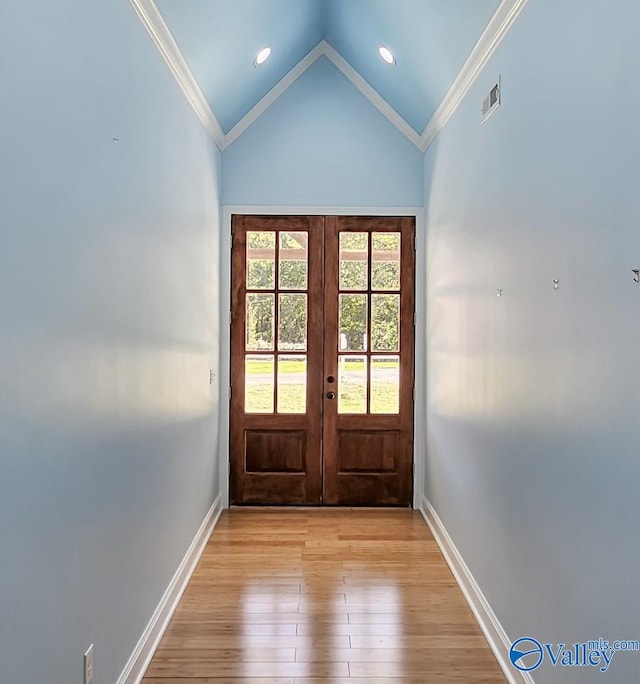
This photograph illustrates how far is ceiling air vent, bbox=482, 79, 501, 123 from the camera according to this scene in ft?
9.08

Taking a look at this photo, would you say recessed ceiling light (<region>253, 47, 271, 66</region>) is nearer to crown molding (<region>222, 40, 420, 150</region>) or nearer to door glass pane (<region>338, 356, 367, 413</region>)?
crown molding (<region>222, 40, 420, 150</region>)

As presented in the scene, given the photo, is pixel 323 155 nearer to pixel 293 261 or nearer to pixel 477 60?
pixel 293 261

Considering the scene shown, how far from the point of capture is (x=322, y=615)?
300 centimetres

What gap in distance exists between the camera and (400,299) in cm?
479

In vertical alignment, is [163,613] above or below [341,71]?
below

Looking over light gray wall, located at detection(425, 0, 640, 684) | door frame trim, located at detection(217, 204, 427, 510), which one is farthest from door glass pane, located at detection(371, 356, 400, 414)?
light gray wall, located at detection(425, 0, 640, 684)

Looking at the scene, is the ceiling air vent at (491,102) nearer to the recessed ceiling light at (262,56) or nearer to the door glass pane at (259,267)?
the recessed ceiling light at (262,56)

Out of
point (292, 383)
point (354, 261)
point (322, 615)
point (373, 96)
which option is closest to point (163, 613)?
point (322, 615)

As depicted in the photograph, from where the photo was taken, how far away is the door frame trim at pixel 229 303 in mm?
4711

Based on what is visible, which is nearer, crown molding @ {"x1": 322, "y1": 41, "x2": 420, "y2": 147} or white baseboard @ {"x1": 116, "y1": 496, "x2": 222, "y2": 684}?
white baseboard @ {"x1": 116, "y1": 496, "x2": 222, "y2": 684}

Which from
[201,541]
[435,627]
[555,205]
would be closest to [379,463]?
[201,541]

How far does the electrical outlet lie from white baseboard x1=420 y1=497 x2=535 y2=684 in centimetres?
147

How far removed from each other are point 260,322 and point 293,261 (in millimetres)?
517

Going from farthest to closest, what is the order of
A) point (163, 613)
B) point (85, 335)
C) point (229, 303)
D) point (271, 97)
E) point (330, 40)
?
1. point (229, 303)
2. point (271, 97)
3. point (330, 40)
4. point (163, 613)
5. point (85, 335)
